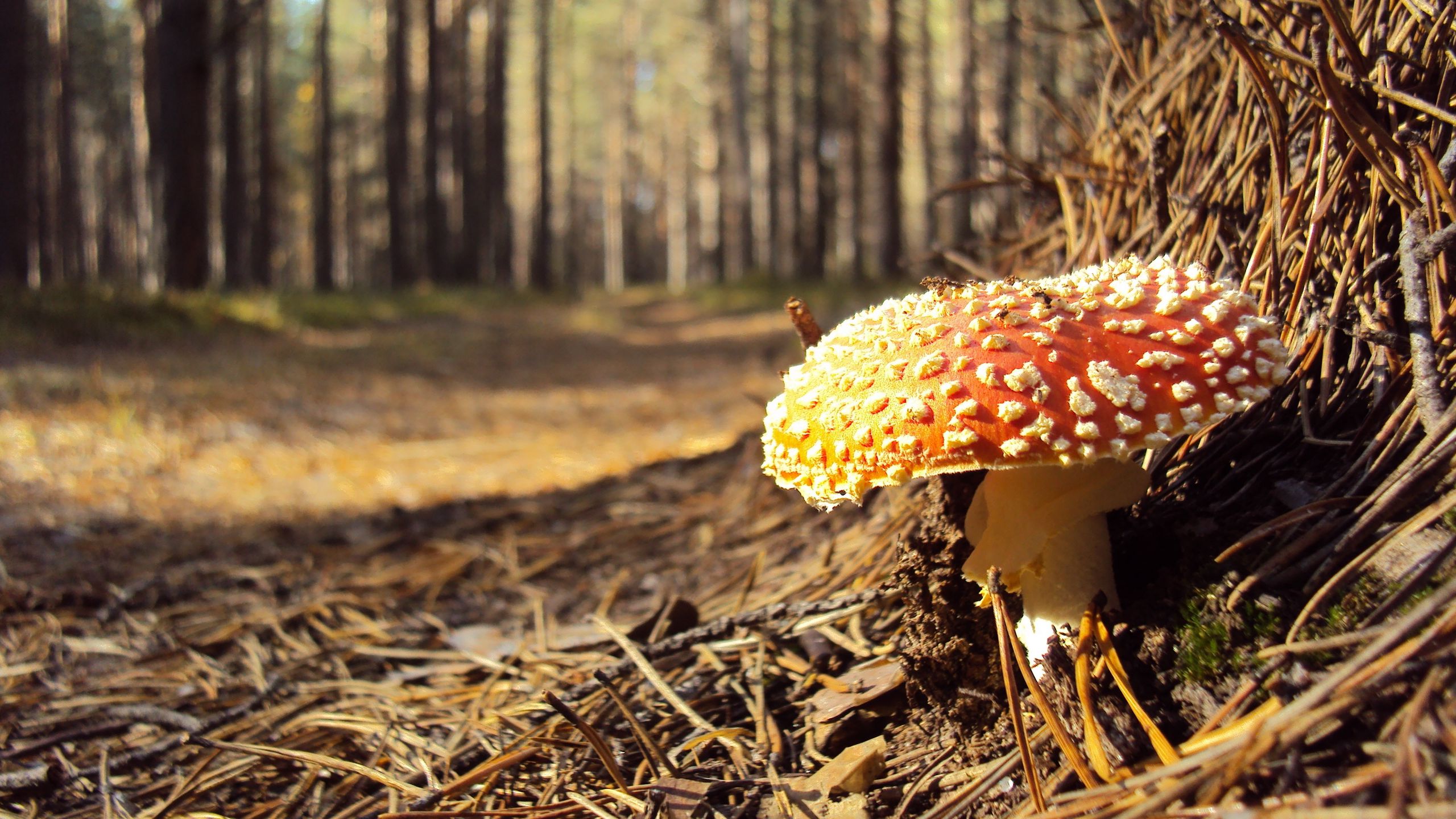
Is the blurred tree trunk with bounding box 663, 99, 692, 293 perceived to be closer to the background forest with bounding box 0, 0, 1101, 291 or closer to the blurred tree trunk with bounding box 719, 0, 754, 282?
the background forest with bounding box 0, 0, 1101, 291

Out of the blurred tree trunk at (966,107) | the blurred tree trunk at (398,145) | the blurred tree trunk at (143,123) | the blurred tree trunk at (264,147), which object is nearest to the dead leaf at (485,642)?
the blurred tree trunk at (143,123)

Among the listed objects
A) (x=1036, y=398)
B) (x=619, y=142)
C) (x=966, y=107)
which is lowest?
(x=1036, y=398)

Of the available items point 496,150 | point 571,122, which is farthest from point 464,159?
point 571,122

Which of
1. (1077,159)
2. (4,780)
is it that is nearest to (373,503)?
(4,780)

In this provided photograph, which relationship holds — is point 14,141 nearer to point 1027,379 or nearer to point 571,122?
point 1027,379

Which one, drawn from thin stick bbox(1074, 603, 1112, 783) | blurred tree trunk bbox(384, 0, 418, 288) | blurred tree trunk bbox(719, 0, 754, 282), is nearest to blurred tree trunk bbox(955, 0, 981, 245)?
blurred tree trunk bbox(719, 0, 754, 282)

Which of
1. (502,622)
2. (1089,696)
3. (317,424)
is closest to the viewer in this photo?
(1089,696)

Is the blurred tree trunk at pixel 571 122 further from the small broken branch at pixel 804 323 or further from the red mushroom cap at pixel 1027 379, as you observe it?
the red mushroom cap at pixel 1027 379
